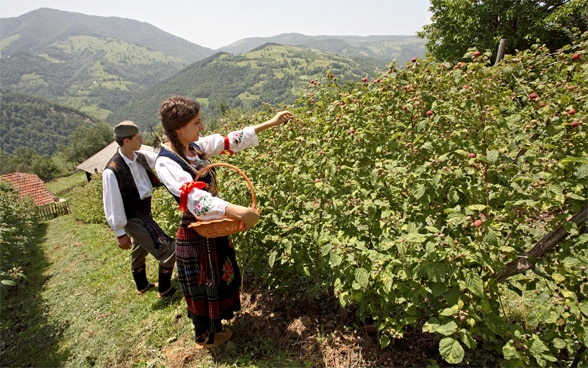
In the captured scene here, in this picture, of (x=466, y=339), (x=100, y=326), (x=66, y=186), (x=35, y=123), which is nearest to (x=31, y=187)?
(x=66, y=186)

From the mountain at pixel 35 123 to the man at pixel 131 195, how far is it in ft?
571

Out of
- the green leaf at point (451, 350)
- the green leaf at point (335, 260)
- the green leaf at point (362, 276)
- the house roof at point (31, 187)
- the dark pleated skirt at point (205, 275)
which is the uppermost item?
the green leaf at point (335, 260)

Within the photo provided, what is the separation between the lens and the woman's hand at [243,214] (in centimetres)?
228

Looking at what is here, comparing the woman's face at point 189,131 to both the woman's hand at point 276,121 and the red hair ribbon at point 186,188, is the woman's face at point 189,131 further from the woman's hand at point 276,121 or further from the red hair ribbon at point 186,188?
the woman's hand at point 276,121

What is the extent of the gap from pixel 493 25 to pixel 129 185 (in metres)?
26.1

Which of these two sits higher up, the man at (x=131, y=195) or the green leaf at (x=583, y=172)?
the green leaf at (x=583, y=172)

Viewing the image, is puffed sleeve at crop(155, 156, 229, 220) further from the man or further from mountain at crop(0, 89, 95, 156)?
mountain at crop(0, 89, 95, 156)

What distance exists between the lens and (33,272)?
8.72 metres

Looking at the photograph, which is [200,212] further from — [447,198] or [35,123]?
[35,123]

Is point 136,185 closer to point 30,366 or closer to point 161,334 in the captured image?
point 161,334

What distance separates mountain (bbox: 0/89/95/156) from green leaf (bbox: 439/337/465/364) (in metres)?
178

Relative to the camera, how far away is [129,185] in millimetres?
4230

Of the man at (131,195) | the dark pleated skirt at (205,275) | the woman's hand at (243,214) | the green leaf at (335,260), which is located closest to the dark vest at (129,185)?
the man at (131,195)

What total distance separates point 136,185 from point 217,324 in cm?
220
